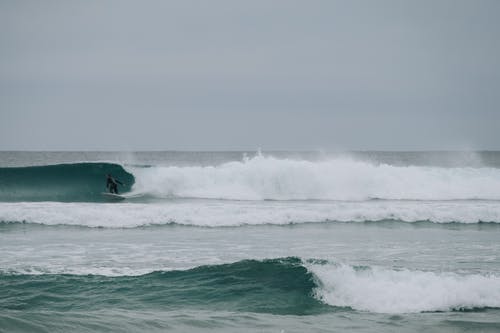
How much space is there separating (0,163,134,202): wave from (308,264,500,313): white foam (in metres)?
18.1

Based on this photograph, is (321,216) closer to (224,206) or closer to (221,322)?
(224,206)

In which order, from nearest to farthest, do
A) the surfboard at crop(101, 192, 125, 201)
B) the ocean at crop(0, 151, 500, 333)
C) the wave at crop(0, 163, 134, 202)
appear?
the ocean at crop(0, 151, 500, 333) < the surfboard at crop(101, 192, 125, 201) < the wave at crop(0, 163, 134, 202)

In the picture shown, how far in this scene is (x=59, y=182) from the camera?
28.1m

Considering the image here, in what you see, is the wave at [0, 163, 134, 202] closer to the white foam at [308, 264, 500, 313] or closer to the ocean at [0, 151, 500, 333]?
the ocean at [0, 151, 500, 333]

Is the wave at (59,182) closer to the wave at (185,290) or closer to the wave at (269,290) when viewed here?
the wave at (185,290)

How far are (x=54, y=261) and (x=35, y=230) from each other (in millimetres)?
5365

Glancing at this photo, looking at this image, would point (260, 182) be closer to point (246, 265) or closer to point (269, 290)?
point (246, 265)

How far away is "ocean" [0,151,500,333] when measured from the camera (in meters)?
7.40

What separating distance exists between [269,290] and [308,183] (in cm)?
1869

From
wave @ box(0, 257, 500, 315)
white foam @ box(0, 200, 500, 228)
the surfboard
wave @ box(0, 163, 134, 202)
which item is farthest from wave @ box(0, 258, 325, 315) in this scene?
wave @ box(0, 163, 134, 202)

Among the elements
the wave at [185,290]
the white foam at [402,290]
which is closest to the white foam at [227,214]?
the wave at [185,290]

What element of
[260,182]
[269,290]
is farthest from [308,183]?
[269,290]

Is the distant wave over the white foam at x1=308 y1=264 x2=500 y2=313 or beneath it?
over

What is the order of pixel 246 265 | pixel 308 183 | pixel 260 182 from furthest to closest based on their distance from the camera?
pixel 260 182 → pixel 308 183 → pixel 246 265
